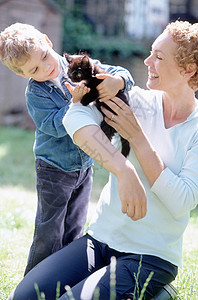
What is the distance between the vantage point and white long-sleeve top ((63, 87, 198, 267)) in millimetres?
2332

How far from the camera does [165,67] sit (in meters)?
2.43

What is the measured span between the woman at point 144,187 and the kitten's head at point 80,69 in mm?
268

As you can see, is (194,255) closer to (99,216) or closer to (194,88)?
(99,216)

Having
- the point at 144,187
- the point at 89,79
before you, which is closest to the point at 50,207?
the point at 144,187

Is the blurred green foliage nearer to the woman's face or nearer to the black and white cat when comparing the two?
the black and white cat

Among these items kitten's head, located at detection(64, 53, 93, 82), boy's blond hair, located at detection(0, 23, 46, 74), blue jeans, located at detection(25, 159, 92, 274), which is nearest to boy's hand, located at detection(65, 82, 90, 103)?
kitten's head, located at detection(64, 53, 93, 82)

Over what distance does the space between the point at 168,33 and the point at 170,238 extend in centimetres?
111

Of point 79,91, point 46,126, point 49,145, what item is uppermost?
point 79,91

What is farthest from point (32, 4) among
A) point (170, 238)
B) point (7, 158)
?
point (170, 238)

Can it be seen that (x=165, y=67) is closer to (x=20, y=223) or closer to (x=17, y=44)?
(x=17, y=44)

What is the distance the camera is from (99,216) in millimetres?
2604

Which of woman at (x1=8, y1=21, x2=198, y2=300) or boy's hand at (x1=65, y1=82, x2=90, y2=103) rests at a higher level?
boy's hand at (x1=65, y1=82, x2=90, y2=103)

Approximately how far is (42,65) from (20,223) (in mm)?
2073

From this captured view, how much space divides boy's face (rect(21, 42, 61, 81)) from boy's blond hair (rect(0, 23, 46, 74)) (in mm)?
30
